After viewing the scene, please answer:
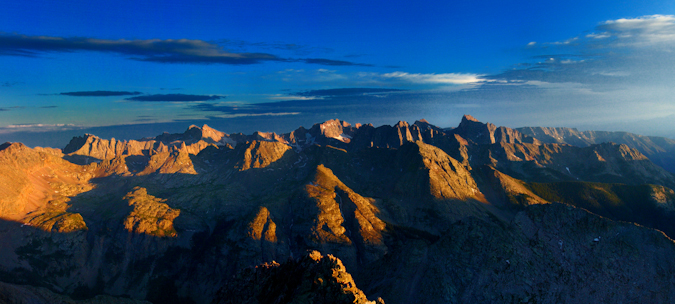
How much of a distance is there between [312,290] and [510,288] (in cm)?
5690

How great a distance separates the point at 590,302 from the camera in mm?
77438

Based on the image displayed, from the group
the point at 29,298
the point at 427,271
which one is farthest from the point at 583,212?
the point at 29,298

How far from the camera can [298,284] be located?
54562 millimetres

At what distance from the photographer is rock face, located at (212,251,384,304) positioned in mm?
49912

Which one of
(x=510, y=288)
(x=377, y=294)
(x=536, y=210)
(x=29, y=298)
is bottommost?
(x=29, y=298)

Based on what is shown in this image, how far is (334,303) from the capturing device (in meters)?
48.6

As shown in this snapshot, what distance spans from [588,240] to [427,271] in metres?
53.8

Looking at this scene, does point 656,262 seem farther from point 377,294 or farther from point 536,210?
point 377,294

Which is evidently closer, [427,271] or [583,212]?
[427,271]

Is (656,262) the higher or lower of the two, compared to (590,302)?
higher

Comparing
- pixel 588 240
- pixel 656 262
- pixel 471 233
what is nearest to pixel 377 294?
pixel 471 233

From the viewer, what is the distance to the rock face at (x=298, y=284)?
49912 millimetres

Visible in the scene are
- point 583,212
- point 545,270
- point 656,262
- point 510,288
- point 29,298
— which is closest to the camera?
point 510,288

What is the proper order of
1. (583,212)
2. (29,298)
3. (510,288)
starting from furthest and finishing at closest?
(29,298)
(583,212)
(510,288)
